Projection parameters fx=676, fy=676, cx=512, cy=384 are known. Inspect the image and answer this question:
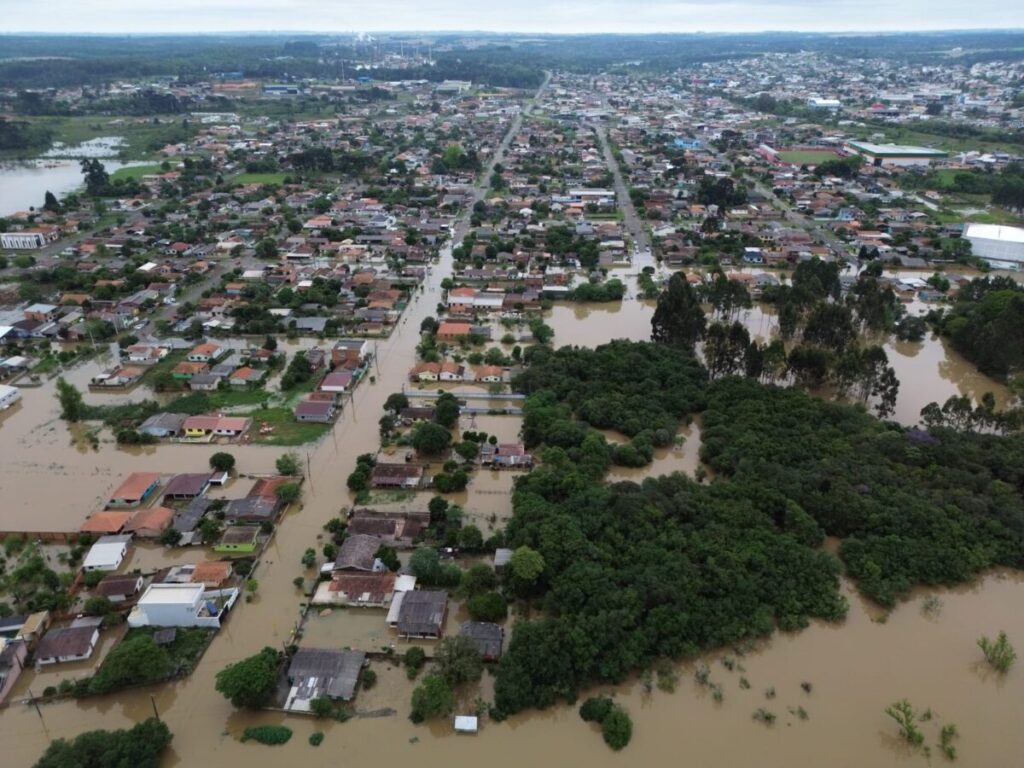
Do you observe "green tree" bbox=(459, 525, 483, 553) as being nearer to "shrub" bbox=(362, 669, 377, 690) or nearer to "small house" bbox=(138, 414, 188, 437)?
"shrub" bbox=(362, 669, 377, 690)

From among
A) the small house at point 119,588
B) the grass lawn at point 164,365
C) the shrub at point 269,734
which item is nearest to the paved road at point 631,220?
the grass lawn at point 164,365

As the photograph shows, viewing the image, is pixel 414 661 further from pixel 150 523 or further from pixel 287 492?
pixel 150 523

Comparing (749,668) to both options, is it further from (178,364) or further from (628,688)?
(178,364)

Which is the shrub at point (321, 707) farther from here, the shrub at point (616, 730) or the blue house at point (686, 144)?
the blue house at point (686, 144)

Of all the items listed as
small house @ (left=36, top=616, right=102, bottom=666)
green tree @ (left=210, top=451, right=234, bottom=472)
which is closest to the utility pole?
small house @ (left=36, top=616, right=102, bottom=666)

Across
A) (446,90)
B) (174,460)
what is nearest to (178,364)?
(174,460)
